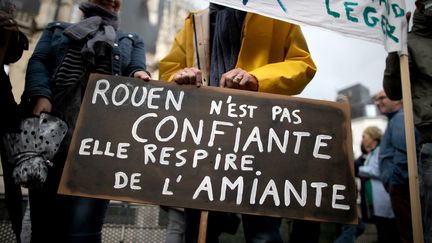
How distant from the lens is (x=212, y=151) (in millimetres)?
1419

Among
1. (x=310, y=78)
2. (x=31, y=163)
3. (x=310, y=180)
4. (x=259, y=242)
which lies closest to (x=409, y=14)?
(x=310, y=78)

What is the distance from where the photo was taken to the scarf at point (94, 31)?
5.84 feet

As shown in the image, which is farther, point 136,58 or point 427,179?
point 136,58

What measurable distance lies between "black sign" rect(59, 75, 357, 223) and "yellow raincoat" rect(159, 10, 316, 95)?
0.13 meters

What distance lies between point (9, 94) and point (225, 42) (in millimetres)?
1123

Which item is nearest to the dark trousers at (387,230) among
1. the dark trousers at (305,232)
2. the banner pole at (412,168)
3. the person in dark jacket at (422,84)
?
the dark trousers at (305,232)

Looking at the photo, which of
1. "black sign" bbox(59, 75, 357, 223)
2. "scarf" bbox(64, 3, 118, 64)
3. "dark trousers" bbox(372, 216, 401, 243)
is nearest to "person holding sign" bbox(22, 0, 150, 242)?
"scarf" bbox(64, 3, 118, 64)

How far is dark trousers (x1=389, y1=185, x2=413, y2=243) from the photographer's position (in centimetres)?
282

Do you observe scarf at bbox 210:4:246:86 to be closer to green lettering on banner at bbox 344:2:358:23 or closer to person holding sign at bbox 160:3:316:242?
person holding sign at bbox 160:3:316:242

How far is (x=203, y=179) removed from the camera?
1364 millimetres

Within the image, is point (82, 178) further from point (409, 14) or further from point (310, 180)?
point (409, 14)

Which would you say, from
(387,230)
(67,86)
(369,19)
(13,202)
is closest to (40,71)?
(67,86)

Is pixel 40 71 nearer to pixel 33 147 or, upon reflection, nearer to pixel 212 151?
pixel 33 147

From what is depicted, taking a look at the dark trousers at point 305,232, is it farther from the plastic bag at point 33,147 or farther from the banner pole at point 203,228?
the plastic bag at point 33,147
